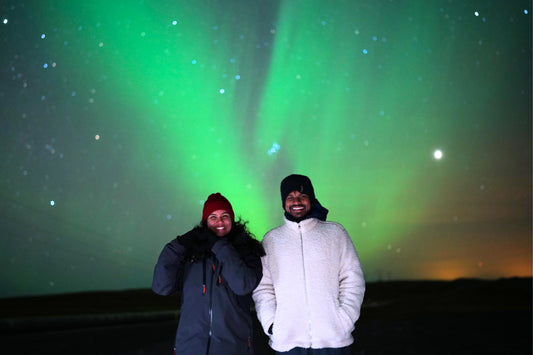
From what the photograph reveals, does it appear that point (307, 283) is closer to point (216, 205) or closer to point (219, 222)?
point (219, 222)

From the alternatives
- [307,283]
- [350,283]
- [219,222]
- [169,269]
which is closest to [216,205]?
[219,222]

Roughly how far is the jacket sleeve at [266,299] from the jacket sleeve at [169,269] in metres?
0.60

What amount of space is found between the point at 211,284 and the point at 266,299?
0.45 meters

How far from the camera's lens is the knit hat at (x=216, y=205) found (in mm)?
3525

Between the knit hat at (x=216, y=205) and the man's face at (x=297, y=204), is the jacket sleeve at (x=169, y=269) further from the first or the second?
the man's face at (x=297, y=204)

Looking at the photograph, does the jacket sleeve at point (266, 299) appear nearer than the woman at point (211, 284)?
No

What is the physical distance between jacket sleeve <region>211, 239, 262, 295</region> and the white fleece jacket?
258 mm

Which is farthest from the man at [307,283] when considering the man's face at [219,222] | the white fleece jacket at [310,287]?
the man's face at [219,222]

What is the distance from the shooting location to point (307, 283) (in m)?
3.32

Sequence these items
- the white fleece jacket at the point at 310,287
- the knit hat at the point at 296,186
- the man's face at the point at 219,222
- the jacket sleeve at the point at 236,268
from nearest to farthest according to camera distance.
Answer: the jacket sleeve at the point at 236,268 → the white fleece jacket at the point at 310,287 → the man's face at the point at 219,222 → the knit hat at the point at 296,186

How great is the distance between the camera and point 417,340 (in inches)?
428

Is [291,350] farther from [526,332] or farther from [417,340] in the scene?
[526,332]

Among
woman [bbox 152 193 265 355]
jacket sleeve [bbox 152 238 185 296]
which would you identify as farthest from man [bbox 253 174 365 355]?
jacket sleeve [bbox 152 238 185 296]

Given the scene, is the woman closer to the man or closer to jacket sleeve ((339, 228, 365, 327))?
the man
